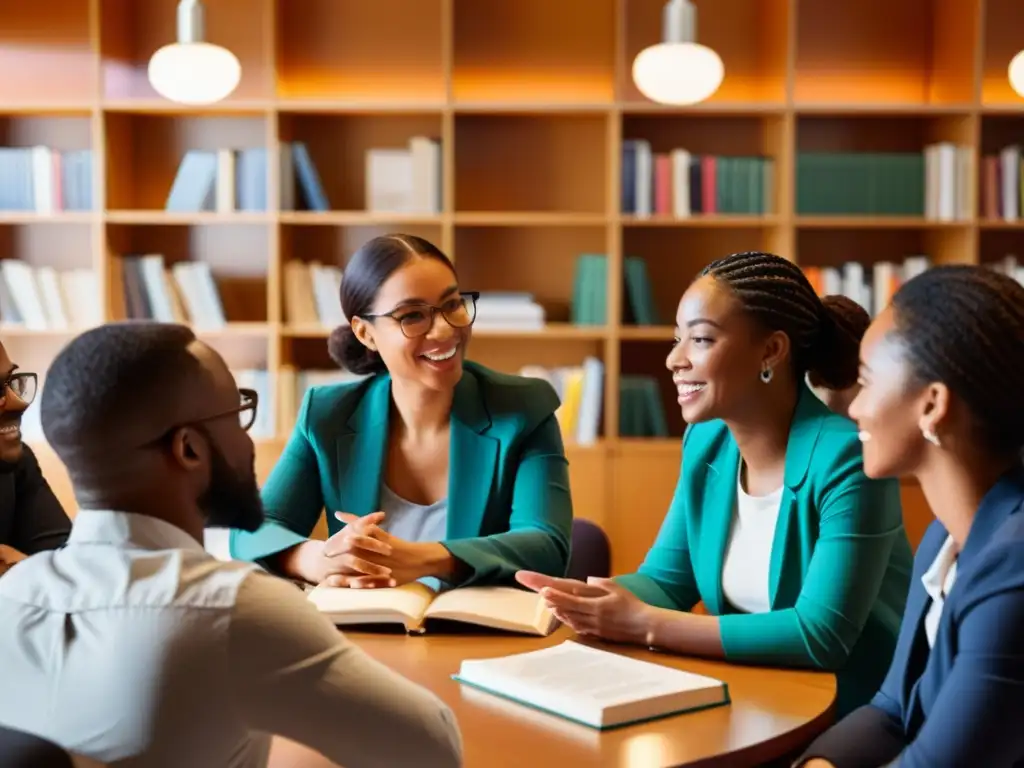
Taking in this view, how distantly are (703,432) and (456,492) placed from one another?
19.9 inches

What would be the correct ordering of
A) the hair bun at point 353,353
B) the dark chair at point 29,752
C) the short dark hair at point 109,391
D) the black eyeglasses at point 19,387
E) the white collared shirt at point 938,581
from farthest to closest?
the hair bun at point 353,353 → the black eyeglasses at point 19,387 → the white collared shirt at point 938,581 → the short dark hair at point 109,391 → the dark chair at point 29,752

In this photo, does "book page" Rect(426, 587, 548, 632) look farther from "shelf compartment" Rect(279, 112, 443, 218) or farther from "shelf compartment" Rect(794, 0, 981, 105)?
"shelf compartment" Rect(794, 0, 981, 105)

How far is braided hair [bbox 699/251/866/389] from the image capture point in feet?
6.97

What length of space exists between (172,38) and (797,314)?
3.63m

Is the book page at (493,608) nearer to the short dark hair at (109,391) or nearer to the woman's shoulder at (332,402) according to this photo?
the woman's shoulder at (332,402)

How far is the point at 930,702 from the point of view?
1529 millimetres

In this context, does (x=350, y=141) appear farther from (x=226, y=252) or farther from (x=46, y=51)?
(x=46, y=51)

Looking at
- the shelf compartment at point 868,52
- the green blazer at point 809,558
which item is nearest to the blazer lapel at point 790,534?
the green blazer at point 809,558

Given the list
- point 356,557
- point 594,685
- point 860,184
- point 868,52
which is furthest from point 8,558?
point 868,52

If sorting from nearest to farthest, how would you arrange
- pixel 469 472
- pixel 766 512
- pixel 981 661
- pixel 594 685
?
pixel 981 661 < pixel 594 685 < pixel 766 512 < pixel 469 472

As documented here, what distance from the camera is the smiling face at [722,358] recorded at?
2.11 m

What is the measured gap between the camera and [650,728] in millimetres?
1521

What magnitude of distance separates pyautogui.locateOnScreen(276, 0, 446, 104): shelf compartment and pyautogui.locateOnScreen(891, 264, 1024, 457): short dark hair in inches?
145

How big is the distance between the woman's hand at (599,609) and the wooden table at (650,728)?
0.13 ft
